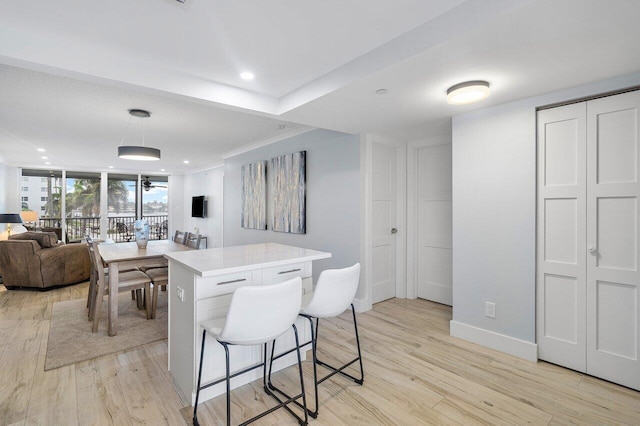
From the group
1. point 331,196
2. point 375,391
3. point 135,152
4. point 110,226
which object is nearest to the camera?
point 375,391

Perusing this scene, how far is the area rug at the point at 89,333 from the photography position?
2707mm

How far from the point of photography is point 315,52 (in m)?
2.23

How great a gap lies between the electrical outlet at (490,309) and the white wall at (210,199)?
628 centimetres

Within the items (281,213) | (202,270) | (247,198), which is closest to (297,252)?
(202,270)

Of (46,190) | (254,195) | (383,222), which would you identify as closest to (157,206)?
(46,190)

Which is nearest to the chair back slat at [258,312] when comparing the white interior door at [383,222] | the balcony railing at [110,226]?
the white interior door at [383,222]

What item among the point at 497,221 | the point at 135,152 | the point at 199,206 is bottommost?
the point at 497,221

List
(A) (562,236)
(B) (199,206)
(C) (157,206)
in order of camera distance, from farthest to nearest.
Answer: (C) (157,206) → (B) (199,206) → (A) (562,236)

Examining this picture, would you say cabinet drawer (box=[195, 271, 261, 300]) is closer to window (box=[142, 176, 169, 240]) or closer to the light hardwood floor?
the light hardwood floor

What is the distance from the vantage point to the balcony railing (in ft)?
27.4

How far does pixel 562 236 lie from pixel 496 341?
3.59 ft

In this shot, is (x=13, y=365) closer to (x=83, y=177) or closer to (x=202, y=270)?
(x=202, y=270)

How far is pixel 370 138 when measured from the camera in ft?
12.8

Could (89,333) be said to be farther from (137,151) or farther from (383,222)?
(383,222)
